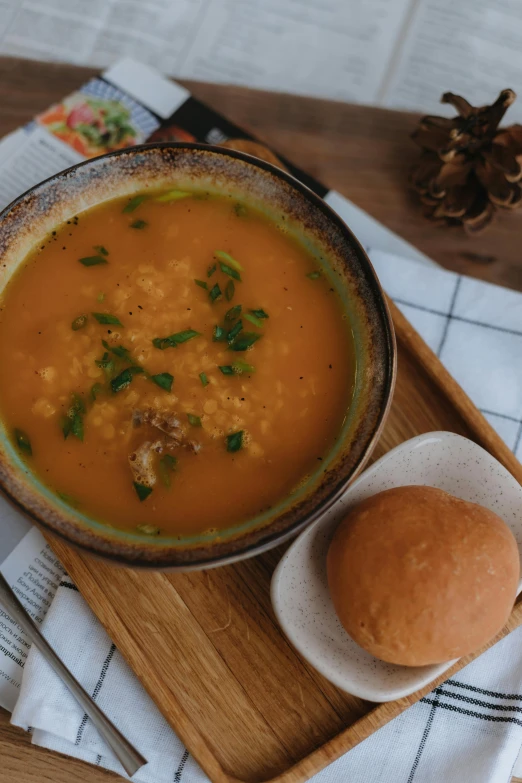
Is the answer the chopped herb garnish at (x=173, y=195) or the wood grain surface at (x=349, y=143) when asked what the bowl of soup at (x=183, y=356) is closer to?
the chopped herb garnish at (x=173, y=195)

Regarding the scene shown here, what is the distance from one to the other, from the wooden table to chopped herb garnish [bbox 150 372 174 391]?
1.10 meters

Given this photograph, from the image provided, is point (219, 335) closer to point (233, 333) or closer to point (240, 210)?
Answer: point (233, 333)

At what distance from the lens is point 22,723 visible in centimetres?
195

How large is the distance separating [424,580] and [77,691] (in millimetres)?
993

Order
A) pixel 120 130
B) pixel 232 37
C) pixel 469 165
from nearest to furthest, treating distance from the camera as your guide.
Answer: pixel 469 165
pixel 120 130
pixel 232 37

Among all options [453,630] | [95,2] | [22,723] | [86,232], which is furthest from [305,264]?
[95,2]

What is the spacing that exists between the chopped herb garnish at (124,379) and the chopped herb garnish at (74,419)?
10 cm

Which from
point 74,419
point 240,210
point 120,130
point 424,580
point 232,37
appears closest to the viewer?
point 424,580

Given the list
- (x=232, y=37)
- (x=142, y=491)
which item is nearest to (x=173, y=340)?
(x=142, y=491)

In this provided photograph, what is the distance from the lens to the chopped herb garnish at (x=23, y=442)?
1.86 meters

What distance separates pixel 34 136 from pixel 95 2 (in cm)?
96

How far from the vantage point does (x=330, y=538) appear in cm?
198

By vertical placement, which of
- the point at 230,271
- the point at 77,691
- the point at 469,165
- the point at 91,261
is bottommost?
the point at 77,691

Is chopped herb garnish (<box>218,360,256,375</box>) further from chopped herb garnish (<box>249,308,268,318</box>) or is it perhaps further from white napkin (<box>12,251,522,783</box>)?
white napkin (<box>12,251,522,783</box>)
